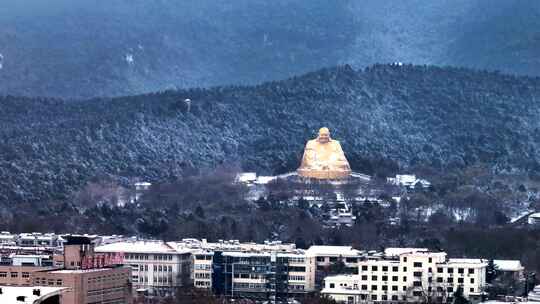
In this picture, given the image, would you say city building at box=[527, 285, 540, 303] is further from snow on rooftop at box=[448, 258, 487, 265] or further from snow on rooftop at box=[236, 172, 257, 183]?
snow on rooftop at box=[236, 172, 257, 183]

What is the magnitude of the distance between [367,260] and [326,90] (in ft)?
201

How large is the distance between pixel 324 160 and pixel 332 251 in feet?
112

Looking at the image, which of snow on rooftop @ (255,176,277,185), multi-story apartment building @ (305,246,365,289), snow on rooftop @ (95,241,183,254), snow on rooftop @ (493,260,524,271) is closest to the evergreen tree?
snow on rooftop @ (493,260,524,271)

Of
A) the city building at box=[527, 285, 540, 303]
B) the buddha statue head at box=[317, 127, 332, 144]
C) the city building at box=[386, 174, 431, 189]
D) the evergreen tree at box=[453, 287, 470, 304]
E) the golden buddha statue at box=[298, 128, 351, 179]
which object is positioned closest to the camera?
the city building at box=[527, 285, 540, 303]

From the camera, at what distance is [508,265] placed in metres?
91.1

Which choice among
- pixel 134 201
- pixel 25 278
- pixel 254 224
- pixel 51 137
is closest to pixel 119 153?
pixel 51 137

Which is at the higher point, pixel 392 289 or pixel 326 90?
pixel 326 90

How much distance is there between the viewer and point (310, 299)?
83.6 m

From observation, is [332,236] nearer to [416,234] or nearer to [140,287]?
[416,234]

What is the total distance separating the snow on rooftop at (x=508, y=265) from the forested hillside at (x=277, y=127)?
27765 millimetres

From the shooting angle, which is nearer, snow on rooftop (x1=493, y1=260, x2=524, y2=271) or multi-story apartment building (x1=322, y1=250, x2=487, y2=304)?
multi-story apartment building (x1=322, y1=250, x2=487, y2=304)

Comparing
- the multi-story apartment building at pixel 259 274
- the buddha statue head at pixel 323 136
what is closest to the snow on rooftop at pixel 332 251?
the multi-story apartment building at pixel 259 274

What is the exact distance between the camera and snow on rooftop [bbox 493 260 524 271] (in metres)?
89.7

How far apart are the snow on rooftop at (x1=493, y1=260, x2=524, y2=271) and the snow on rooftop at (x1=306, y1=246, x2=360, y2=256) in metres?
4.29
